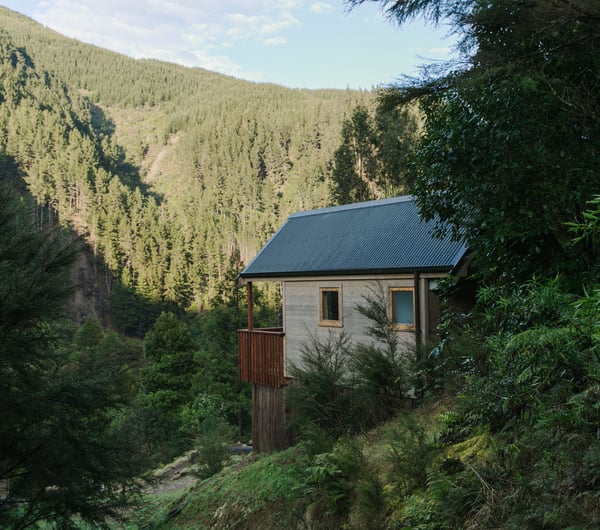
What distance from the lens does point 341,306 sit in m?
15.0

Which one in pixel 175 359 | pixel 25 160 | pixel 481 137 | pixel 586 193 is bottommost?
pixel 175 359

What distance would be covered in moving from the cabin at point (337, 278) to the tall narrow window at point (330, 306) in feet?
0.08

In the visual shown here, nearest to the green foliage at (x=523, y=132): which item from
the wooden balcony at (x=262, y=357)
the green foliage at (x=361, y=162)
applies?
the wooden balcony at (x=262, y=357)

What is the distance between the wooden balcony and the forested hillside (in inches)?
922

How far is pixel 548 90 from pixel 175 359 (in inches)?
1289

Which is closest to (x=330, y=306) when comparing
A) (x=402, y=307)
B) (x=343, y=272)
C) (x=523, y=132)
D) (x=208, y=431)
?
(x=343, y=272)

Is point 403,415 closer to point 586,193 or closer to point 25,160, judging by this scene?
point 586,193

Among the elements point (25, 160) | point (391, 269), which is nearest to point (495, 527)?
point (391, 269)

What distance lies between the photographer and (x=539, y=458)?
4688mm

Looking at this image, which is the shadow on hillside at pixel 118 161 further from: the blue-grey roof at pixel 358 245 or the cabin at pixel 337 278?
the cabin at pixel 337 278

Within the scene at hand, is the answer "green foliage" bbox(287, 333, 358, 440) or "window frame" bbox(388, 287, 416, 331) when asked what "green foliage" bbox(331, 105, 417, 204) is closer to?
"window frame" bbox(388, 287, 416, 331)

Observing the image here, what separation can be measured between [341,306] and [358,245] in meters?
1.63

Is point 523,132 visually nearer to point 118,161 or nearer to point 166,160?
point 118,161

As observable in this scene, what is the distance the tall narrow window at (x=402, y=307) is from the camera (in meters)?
13.5
